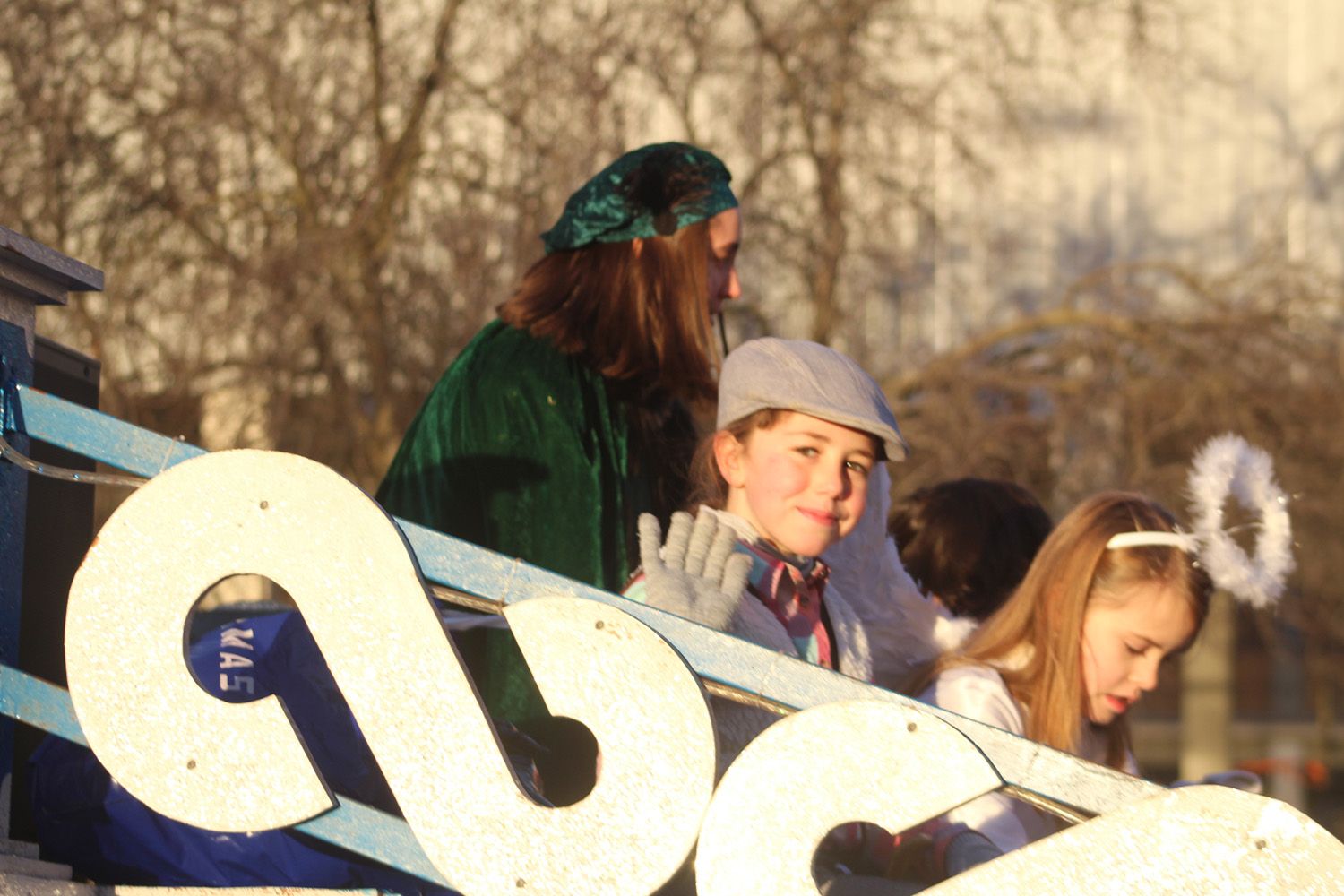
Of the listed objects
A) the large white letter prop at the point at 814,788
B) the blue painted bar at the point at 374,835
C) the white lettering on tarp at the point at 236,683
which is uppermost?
the white lettering on tarp at the point at 236,683

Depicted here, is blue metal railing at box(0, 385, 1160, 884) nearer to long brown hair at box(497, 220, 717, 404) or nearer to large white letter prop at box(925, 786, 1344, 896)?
large white letter prop at box(925, 786, 1344, 896)

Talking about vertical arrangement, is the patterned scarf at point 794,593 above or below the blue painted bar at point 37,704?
above

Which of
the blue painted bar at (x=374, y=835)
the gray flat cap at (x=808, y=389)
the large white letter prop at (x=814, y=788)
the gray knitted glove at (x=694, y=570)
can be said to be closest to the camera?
the large white letter prop at (x=814, y=788)

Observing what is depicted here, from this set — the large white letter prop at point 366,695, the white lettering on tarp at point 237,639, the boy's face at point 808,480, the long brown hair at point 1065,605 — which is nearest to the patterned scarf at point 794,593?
the boy's face at point 808,480

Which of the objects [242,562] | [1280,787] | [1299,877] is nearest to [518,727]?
[242,562]

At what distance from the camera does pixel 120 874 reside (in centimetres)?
193

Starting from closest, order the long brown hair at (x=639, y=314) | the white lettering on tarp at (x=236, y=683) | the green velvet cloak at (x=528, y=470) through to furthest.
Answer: the white lettering on tarp at (x=236, y=683), the green velvet cloak at (x=528, y=470), the long brown hair at (x=639, y=314)

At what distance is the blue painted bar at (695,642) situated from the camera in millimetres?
1544

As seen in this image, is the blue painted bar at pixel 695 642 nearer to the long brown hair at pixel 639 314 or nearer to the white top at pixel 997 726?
the white top at pixel 997 726

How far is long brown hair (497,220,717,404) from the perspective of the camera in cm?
267

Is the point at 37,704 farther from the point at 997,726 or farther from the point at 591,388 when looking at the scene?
the point at 997,726

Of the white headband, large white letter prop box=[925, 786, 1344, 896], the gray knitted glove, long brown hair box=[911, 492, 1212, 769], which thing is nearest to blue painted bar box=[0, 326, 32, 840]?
the gray knitted glove

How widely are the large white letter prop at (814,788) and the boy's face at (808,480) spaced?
2.82 ft

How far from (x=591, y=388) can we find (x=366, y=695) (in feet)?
3.54
